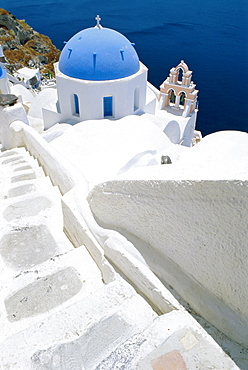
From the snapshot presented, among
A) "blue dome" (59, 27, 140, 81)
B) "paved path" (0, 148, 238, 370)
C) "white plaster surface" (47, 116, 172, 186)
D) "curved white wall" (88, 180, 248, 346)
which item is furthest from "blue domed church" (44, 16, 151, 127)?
"curved white wall" (88, 180, 248, 346)

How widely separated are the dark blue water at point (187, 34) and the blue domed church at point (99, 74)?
54.1 feet

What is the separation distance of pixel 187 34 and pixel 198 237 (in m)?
54.6

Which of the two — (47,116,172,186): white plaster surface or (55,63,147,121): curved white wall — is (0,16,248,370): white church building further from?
(55,63,147,121): curved white wall

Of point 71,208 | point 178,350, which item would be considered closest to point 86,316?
point 178,350

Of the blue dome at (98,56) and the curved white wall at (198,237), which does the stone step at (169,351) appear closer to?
the curved white wall at (198,237)

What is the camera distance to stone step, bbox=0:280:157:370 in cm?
261

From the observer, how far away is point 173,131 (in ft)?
35.3

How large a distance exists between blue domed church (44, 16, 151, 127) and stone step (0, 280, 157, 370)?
733 cm

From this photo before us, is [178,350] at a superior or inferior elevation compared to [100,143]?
superior

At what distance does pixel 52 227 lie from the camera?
4926 millimetres

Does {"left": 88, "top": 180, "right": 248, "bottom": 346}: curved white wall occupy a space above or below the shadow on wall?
above

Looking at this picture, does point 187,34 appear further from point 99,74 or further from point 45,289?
point 45,289

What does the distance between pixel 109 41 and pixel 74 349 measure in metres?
8.76

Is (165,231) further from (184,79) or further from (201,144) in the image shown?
(184,79)
